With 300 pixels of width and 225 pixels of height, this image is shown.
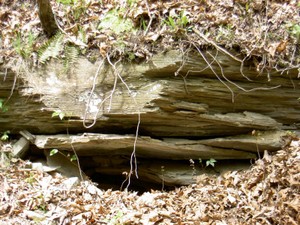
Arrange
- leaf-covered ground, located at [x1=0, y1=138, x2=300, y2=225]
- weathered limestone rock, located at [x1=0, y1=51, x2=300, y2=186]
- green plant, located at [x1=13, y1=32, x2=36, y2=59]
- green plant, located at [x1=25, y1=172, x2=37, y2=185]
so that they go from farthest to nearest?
1. green plant, located at [x1=13, y1=32, x2=36, y2=59]
2. weathered limestone rock, located at [x1=0, y1=51, x2=300, y2=186]
3. green plant, located at [x1=25, y1=172, x2=37, y2=185]
4. leaf-covered ground, located at [x1=0, y1=138, x2=300, y2=225]

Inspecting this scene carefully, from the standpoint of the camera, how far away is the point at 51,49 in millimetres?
5664

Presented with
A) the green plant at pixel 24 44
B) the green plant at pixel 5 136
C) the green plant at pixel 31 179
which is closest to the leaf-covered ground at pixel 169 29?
the green plant at pixel 24 44

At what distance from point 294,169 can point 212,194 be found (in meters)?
1.18

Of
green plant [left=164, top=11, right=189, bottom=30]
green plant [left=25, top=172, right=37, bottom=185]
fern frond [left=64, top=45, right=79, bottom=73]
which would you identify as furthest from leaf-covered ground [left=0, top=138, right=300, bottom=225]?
green plant [left=164, top=11, right=189, bottom=30]

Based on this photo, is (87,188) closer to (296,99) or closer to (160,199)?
(160,199)

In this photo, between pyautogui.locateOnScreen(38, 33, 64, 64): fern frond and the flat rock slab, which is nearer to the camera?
pyautogui.locateOnScreen(38, 33, 64, 64): fern frond

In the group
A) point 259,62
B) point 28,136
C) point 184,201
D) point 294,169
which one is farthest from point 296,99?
point 28,136

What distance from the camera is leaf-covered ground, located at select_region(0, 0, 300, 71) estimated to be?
5348 millimetres

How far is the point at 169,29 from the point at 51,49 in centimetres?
192

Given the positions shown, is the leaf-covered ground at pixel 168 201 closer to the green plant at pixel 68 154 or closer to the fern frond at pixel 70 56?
the green plant at pixel 68 154

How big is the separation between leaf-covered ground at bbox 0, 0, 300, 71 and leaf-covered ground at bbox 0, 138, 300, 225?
1.61 meters

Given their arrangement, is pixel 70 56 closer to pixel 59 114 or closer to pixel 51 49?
pixel 51 49

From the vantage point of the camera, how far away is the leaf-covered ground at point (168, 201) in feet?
14.8

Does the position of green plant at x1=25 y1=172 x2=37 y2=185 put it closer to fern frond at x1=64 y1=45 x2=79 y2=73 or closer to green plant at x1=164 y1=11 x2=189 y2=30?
fern frond at x1=64 y1=45 x2=79 y2=73
